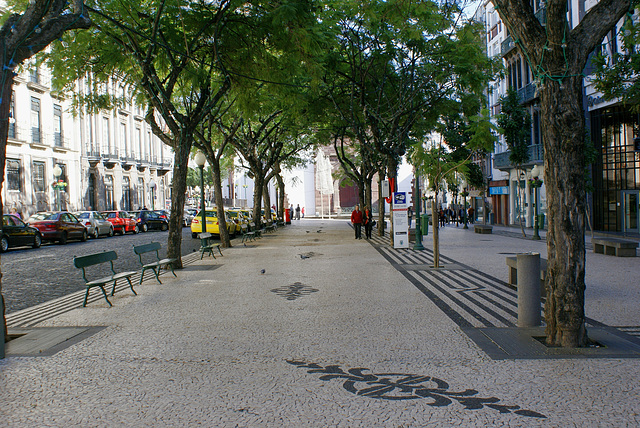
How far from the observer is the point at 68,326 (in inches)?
312

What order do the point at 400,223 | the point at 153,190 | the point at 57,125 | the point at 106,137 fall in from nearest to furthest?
the point at 400,223
the point at 57,125
the point at 106,137
the point at 153,190

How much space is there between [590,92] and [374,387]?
1096 inches

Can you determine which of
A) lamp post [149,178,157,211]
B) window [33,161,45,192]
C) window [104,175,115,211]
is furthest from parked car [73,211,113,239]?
lamp post [149,178,157,211]

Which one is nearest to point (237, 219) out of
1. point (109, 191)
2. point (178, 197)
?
point (178, 197)

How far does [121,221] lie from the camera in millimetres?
36188

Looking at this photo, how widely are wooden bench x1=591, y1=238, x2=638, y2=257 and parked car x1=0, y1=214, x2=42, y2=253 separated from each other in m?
20.8

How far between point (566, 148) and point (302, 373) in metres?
3.58

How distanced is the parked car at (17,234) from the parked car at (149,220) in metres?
15.4

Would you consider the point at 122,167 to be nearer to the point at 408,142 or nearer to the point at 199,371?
the point at 408,142

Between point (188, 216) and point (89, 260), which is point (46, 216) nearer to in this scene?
point (89, 260)

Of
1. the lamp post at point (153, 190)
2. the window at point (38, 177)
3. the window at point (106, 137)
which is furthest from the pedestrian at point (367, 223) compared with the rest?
the lamp post at point (153, 190)

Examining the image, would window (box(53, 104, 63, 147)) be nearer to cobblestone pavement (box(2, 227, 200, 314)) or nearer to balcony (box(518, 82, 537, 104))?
cobblestone pavement (box(2, 227, 200, 314))

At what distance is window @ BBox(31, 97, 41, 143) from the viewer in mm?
39116

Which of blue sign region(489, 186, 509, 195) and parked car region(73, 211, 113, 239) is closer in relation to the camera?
parked car region(73, 211, 113, 239)
